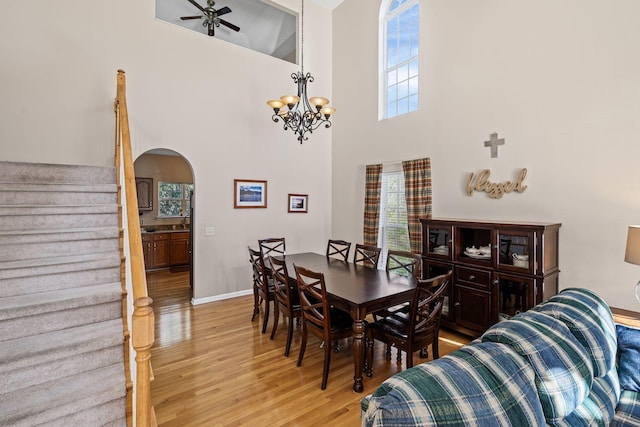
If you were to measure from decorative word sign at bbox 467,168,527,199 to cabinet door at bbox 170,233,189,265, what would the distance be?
6.04m

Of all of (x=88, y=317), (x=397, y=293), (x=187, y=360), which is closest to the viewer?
(x=88, y=317)

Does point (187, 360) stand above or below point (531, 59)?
below

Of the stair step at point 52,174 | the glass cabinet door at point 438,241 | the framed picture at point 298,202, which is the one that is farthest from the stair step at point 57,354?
the framed picture at point 298,202

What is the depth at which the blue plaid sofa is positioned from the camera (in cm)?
98

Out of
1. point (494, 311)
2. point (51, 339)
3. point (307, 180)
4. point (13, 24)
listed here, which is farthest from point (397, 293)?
point (13, 24)

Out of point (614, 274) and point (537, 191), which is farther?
point (537, 191)

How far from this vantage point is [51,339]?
187 cm

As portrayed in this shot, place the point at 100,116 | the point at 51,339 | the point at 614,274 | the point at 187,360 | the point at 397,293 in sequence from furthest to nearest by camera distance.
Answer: the point at 100,116 → the point at 187,360 → the point at 614,274 → the point at 397,293 → the point at 51,339

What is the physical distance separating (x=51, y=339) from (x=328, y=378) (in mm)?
2053

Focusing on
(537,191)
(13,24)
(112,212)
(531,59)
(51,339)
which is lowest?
(51,339)

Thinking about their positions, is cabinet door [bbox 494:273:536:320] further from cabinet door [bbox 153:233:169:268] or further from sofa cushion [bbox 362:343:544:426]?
cabinet door [bbox 153:233:169:268]

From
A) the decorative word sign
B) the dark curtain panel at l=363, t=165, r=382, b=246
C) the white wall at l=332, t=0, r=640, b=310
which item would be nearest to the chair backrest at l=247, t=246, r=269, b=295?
the dark curtain panel at l=363, t=165, r=382, b=246

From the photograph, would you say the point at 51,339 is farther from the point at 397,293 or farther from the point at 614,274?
the point at 614,274

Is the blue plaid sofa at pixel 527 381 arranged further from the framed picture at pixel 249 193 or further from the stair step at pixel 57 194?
the framed picture at pixel 249 193
